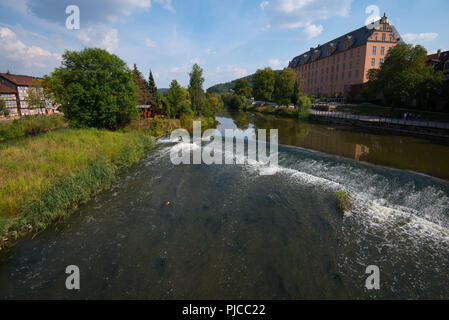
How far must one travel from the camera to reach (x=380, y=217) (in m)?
9.48

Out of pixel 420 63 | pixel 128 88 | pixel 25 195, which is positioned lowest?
pixel 25 195

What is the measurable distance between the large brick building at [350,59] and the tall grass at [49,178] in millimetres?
50800

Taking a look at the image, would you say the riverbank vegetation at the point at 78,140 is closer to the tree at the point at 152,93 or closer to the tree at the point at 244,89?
the tree at the point at 152,93

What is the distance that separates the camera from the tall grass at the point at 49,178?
870cm

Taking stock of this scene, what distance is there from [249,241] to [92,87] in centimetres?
2263

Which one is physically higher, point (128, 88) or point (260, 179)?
point (128, 88)

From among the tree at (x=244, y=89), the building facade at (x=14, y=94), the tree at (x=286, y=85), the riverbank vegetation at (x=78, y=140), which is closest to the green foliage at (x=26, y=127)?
the riverbank vegetation at (x=78, y=140)

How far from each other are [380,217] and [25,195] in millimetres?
15122

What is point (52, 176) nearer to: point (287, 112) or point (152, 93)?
point (152, 93)

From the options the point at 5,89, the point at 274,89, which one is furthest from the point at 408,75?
the point at 5,89

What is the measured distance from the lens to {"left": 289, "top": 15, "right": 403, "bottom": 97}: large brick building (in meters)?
48.2
